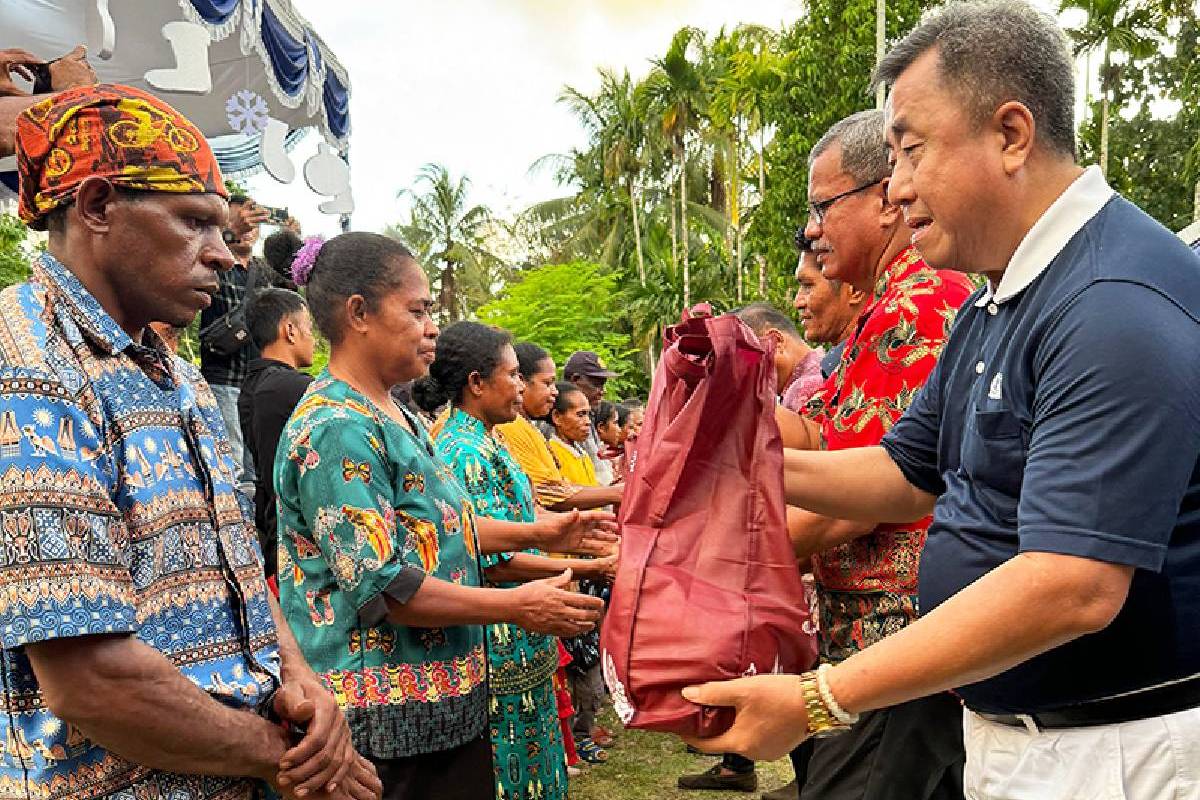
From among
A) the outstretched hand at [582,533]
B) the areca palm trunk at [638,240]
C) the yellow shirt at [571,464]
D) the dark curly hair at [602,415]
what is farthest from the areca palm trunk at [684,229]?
the outstretched hand at [582,533]

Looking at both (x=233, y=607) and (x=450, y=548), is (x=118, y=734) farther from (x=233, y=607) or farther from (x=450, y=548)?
(x=450, y=548)

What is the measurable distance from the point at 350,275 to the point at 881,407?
164 centimetres

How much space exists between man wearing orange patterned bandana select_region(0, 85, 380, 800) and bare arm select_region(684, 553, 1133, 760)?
34.1 inches

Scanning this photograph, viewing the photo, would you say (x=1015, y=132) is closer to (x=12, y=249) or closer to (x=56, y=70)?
(x=56, y=70)

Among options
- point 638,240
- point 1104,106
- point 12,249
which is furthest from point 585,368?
point 638,240

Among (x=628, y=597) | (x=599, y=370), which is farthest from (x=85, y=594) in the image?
(x=599, y=370)

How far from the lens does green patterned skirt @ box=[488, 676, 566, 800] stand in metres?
3.73

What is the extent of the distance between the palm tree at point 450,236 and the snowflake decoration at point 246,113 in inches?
1118

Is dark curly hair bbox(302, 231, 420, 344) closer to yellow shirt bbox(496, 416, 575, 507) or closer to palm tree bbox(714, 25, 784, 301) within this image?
yellow shirt bbox(496, 416, 575, 507)

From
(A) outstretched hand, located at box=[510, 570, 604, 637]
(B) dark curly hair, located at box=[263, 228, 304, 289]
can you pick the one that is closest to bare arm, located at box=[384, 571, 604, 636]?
(A) outstretched hand, located at box=[510, 570, 604, 637]

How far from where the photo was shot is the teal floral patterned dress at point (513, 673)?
3762mm

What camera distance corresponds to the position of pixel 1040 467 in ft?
5.16

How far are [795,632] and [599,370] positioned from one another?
7.30 meters

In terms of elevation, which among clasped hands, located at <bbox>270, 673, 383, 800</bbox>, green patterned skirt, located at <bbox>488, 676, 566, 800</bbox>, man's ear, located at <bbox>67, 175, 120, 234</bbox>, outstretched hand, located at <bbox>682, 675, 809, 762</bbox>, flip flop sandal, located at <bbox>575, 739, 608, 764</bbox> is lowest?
→ flip flop sandal, located at <bbox>575, 739, 608, 764</bbox>
